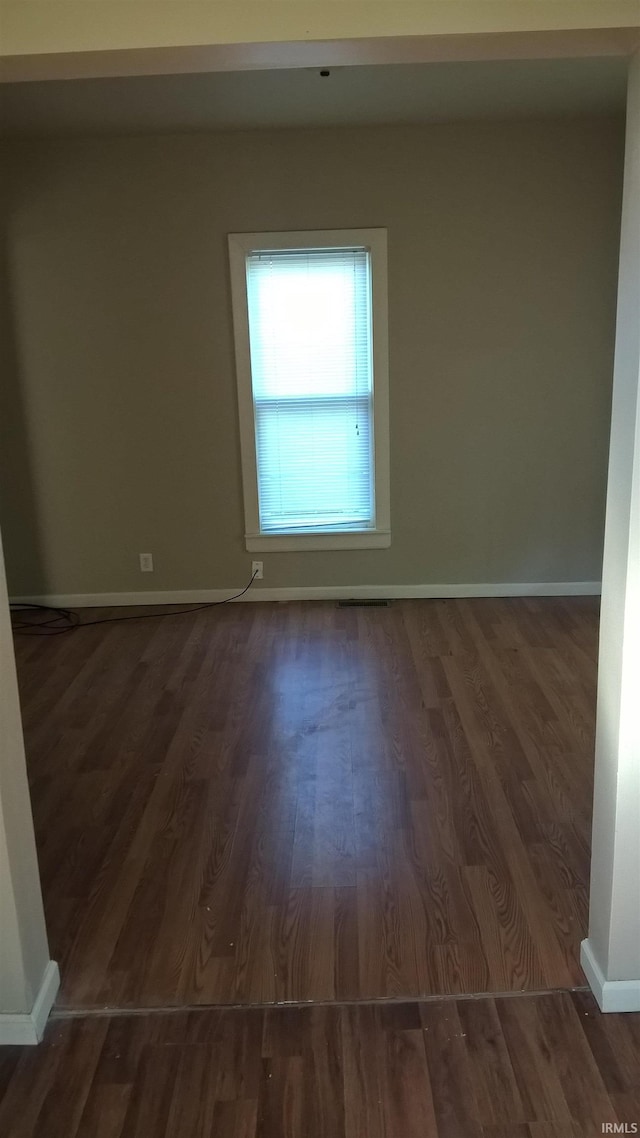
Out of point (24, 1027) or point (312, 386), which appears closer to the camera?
point (24, 1027)

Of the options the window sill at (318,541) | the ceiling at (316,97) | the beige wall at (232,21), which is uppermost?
the ceiling at (316,97)

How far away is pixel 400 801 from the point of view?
9.88ft

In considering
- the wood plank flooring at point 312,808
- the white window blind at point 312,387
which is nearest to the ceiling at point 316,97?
the white window blind at point 312,387

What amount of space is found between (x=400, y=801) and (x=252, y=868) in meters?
0.61

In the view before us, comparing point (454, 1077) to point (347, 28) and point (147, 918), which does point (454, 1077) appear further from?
point (347, 28)

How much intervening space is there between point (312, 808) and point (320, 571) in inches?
95.2

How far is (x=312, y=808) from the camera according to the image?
2.99 m

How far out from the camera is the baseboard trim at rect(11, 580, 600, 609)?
525 centimetres

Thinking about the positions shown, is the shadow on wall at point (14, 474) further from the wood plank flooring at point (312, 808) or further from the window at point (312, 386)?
the window at point (312, 386)

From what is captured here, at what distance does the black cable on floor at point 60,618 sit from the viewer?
194 inches

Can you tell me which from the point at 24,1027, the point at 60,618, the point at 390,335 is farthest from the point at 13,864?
the point at 390,335

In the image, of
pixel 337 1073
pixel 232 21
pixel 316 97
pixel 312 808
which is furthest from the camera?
pixel 316 97

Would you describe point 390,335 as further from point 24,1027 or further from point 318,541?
point 24,1027

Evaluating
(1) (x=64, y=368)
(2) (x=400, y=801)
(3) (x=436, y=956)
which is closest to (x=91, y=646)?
(1) (x=64, y=368)
